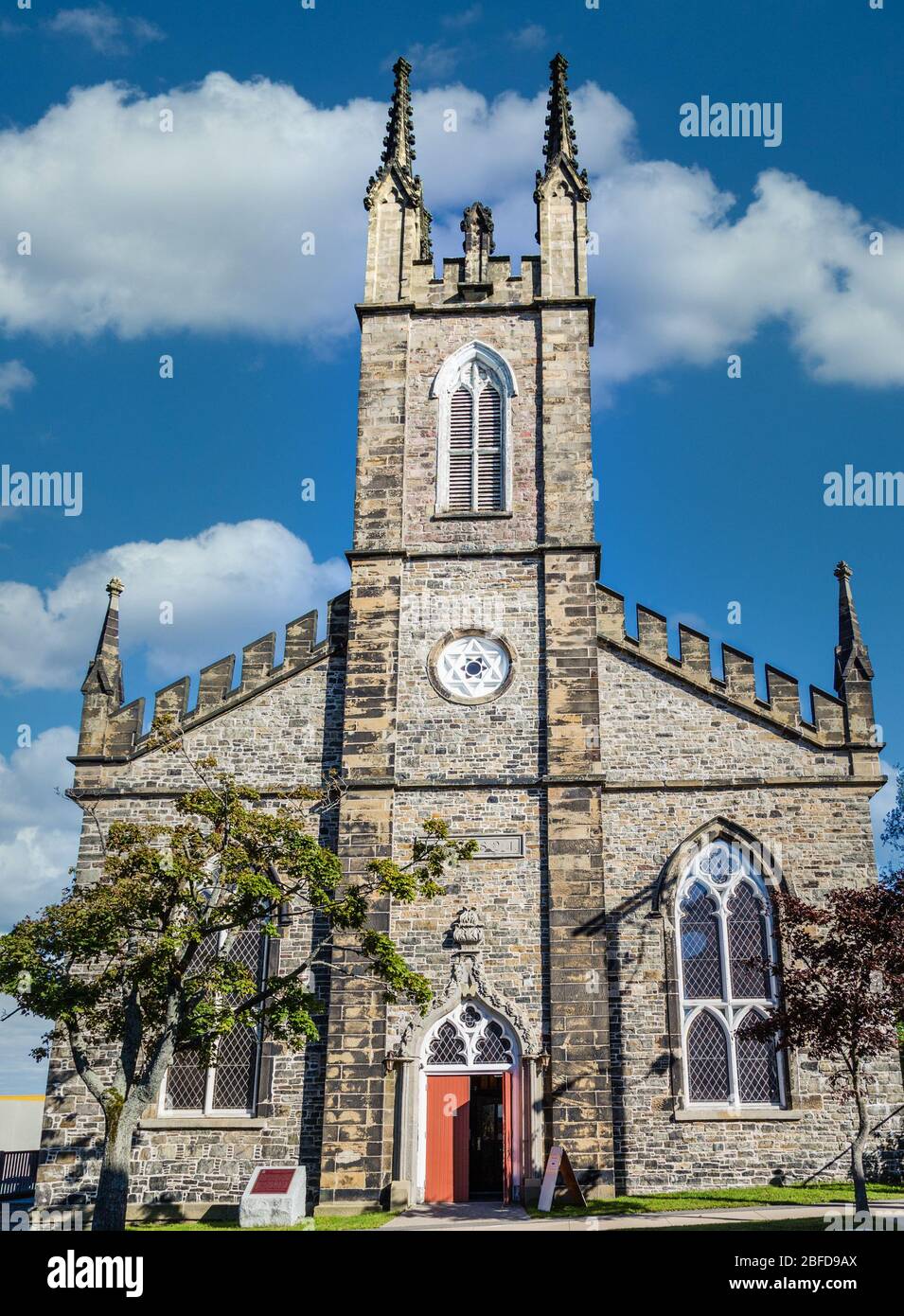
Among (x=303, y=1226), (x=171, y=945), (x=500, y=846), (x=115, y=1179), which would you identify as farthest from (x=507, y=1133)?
(x=171, y=945)

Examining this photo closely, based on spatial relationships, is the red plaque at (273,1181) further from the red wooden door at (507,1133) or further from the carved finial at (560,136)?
the carved finial at (560,136)

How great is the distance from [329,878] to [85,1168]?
7.69 m

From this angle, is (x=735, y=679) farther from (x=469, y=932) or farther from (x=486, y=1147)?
(x=486, y=1147)

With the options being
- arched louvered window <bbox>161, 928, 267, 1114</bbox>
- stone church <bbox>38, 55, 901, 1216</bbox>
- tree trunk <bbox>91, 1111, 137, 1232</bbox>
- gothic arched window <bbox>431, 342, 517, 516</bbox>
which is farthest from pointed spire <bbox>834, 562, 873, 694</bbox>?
tree trunk <bbox>91, 1111, 137, 1232</bbox>

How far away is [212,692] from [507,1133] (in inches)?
404

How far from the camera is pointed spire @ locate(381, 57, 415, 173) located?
94.1ft

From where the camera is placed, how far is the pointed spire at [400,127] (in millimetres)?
28688

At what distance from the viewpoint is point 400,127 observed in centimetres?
2892

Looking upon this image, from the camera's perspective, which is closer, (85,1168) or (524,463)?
(85,1168)
